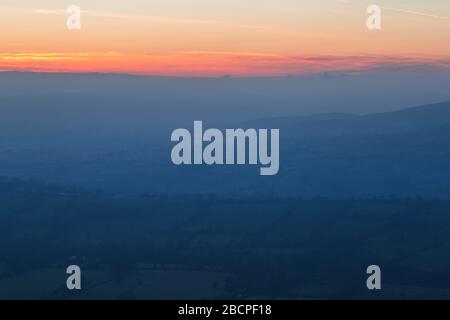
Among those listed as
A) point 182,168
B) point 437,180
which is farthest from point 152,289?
point 437,180

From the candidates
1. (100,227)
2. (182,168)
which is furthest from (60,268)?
(182,168)

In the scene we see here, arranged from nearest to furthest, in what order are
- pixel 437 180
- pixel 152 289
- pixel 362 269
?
pixel 152 289 < pixel 362 269 < pixel 437 180

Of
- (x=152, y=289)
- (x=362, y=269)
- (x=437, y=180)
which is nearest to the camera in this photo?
(x=152, y=289)

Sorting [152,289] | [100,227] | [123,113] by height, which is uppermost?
[123,113]

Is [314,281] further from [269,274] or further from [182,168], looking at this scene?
[182,168]

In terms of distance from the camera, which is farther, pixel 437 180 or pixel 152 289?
pixel 437 180

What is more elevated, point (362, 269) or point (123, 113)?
point (123, 113)
